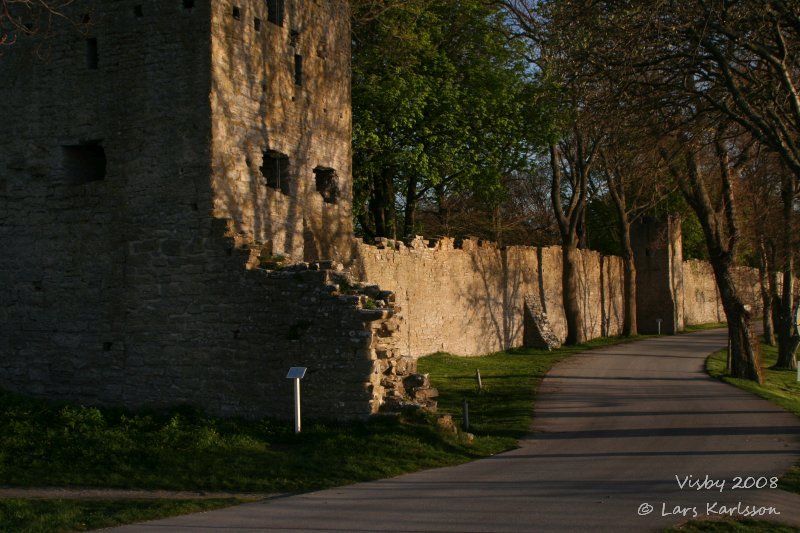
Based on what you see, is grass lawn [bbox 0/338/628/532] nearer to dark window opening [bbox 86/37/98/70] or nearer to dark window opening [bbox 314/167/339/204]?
dark window opening [bbox 314/167/339/204]

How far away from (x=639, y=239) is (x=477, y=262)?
16553mm

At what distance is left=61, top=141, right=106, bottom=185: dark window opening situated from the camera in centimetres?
1494

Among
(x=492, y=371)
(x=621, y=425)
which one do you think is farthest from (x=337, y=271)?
(x=492, y=371)

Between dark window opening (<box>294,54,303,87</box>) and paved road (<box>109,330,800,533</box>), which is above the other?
dark window opening (<box>294,54,303,87</box>)

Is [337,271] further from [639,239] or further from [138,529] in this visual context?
[639,239]

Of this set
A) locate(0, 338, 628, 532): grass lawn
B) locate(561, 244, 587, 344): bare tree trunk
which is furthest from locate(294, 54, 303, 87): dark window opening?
locate(561, 244, 587, 344): bare tree trunk

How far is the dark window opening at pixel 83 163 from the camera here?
1494cm

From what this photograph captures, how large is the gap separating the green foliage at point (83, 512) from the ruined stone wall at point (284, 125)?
5.30 metres

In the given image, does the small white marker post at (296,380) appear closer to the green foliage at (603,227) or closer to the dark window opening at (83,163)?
the dark window opening at (83,163)

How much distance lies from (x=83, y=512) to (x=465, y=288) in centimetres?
1723

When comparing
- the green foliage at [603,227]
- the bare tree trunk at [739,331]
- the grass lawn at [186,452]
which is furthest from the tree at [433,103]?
the green foliage at [603,227]

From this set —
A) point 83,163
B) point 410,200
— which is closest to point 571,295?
point 410,200

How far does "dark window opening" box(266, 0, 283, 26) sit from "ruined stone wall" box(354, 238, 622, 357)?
5.47 m

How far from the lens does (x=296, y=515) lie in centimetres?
861
